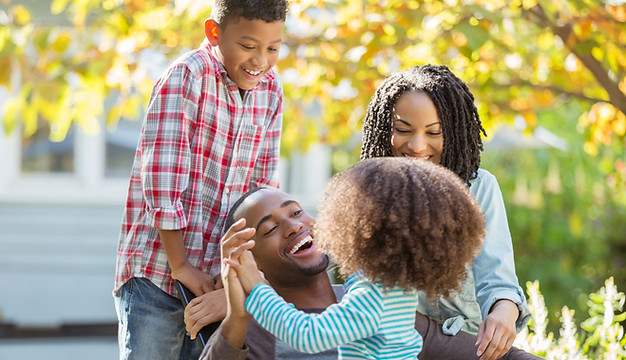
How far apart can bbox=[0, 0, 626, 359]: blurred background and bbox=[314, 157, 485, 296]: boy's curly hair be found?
1767 millimetres

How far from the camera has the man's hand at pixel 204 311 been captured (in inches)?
86.8

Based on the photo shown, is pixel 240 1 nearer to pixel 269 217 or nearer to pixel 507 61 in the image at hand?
pixel 269 217

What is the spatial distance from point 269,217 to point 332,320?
561 millimetres

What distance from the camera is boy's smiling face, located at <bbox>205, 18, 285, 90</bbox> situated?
2.33 m

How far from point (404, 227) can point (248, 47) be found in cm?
89

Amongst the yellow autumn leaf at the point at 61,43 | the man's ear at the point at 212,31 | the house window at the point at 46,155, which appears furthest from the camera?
the house window at the point at 46,155

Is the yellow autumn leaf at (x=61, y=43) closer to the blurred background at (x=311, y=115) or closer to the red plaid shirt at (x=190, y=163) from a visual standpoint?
the blurred background at (x=311, y=115)

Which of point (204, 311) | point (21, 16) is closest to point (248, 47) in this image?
point (204, 311)

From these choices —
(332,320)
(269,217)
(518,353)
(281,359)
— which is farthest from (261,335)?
(518,353)

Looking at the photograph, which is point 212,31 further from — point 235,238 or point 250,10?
point 235,238

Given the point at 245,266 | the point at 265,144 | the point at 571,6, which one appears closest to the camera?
the point at 245,266

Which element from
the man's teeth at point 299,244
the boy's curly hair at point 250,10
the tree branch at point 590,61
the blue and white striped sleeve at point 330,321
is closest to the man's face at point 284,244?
the man's teeth at point 299,244

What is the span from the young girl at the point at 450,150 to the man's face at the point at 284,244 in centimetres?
32

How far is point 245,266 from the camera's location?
72.2 inches
